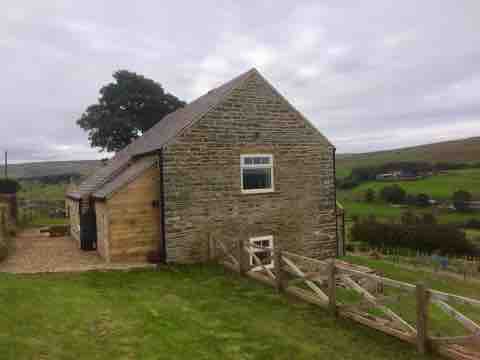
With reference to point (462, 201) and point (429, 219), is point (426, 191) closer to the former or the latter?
point (462, 201)

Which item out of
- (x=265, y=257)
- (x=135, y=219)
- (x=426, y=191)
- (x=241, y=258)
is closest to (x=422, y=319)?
(x=241, y=258)

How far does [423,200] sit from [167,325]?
59.3 meters

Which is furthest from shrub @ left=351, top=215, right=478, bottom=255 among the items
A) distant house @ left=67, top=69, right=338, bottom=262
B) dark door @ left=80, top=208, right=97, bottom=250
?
dark door @ left=80, top=208, right=97, bottom=250

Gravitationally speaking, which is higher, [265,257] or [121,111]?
[121,111]

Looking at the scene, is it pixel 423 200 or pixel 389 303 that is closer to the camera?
pixel 389 303

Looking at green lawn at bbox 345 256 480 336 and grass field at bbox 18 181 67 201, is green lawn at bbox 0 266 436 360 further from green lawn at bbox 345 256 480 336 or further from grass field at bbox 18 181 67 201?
grass field at bbox 18 181 67 201

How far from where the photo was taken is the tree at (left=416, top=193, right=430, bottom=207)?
5681 centimetres

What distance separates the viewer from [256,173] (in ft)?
48.2

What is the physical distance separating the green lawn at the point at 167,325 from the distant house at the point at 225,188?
278 cm

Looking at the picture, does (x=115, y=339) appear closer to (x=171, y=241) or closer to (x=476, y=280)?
(x=171, y=241)

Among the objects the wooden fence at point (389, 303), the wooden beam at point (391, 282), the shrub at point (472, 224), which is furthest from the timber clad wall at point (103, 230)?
the shrub at point (472, 224)

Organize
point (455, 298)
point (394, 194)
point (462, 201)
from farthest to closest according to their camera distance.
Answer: point (394, 194) → point (462, 201) → point (455, 298)

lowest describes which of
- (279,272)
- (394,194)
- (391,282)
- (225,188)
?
(394,194)

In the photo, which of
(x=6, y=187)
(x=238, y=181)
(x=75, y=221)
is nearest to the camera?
(x=238, y=181)
